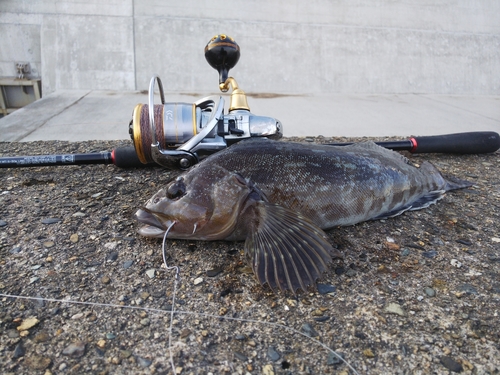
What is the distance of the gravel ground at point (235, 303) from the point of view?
1.36 m

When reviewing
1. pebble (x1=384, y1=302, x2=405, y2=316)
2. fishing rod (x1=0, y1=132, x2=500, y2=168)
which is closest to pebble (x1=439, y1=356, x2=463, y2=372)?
pebble (x1=384, y1=302, x2=405, y2=316)

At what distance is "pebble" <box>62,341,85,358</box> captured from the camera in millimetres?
1362

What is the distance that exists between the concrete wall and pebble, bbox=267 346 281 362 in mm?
6132

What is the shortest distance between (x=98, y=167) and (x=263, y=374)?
2392mm

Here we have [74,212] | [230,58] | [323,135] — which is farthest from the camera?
[323,135]

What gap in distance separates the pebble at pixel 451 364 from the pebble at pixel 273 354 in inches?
22.4

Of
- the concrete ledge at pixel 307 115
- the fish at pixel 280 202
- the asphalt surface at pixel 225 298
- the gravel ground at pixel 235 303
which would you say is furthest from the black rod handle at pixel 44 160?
the concrete ledge at pixel 307 115

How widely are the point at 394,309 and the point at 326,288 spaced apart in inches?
11.3

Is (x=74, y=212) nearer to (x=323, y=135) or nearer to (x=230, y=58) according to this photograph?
(x=230, y=58)

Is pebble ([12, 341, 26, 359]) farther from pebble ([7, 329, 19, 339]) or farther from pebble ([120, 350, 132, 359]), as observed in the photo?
pebble ([120, 350, 132, 359])

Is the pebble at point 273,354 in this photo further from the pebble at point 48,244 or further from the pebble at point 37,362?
the pebble at point 48,244

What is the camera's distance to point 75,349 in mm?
1381

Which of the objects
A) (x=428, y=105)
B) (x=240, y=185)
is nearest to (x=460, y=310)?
(x=240, y=185)

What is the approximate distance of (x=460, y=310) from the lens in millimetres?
1575
